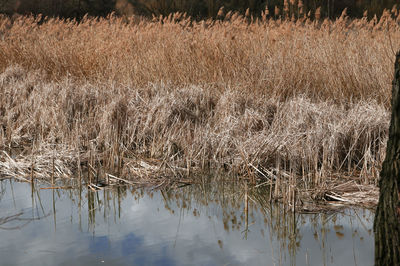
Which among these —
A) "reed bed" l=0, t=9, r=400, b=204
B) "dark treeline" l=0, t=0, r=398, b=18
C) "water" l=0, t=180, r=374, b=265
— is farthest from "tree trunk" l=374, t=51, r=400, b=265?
"dark treeline" l=0, t=0, r=398, b=18

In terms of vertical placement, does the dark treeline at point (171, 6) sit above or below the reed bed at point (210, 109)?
above

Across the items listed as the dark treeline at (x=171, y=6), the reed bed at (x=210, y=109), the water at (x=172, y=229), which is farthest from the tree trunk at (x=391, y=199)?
the dark treeline at (x=171, y=6)

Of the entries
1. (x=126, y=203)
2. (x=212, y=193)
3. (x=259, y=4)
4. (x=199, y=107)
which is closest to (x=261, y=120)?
(x=199, y=107)

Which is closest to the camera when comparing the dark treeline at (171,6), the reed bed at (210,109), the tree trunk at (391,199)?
the tree trunk at (391,199)

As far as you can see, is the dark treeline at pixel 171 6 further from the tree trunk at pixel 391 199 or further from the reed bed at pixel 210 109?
the tree trunk at pixel 391 199

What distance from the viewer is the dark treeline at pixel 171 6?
44.3 feet

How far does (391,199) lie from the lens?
5.77 ft

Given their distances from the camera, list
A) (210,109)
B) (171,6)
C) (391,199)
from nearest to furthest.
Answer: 1. (391,199)
2. (210,109)
3. (171,6)

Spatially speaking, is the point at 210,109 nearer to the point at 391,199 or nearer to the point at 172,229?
the point at 172,229

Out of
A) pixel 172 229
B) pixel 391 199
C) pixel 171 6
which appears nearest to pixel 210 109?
pixel 172 229

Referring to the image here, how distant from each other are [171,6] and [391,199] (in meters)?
12.3

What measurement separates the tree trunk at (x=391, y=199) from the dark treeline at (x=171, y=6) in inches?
460

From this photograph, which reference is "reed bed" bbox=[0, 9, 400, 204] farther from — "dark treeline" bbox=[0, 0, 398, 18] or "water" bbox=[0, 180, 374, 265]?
"dark treeline" bbox=[0, 0, 398, 18]

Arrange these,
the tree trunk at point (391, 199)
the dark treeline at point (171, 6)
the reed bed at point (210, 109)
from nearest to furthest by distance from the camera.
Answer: the tree trunk at point (391, 199) < the reed bed at point (210, 109) < the dark treeline at point (171, 6)
